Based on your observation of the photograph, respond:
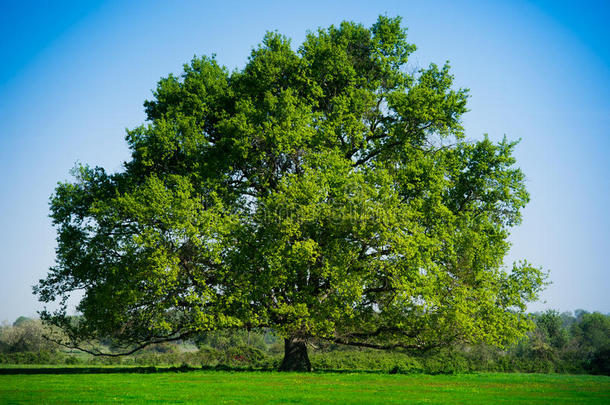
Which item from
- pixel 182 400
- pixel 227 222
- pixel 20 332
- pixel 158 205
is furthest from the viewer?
pixel 20 332

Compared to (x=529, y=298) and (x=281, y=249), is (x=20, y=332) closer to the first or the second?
(x=281, y=249)

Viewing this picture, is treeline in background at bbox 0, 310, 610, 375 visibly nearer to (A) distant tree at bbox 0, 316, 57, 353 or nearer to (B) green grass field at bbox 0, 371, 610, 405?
(B) green grass field at bbox 0, 371, 610, 405

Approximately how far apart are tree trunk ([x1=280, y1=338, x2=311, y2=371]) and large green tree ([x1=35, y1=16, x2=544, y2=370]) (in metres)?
0.08

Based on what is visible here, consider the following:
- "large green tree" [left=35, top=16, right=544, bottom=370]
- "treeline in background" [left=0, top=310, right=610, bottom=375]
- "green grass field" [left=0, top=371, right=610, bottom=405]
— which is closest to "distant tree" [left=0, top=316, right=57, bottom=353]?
"treeline in background" [left=0, top=310, right=610, bottom=375]

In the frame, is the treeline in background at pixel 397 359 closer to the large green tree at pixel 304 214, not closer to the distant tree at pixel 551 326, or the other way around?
the distant tree at pixel 551 326

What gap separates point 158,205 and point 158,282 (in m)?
3.95

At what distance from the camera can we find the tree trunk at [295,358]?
2929 cm

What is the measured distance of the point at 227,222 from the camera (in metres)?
27.4

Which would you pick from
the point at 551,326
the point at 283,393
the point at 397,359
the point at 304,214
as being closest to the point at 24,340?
the point at 397,359

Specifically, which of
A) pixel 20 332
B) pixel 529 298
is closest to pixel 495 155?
pixel 529 298

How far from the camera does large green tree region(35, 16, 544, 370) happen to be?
26203 millimetres

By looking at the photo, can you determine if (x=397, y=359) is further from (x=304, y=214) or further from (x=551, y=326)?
(x=551, y=326)

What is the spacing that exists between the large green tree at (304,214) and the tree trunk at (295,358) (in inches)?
3.2

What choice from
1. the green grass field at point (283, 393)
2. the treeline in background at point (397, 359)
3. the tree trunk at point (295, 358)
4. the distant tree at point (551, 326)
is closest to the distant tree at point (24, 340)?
the treeline in background at point (397, 359)
